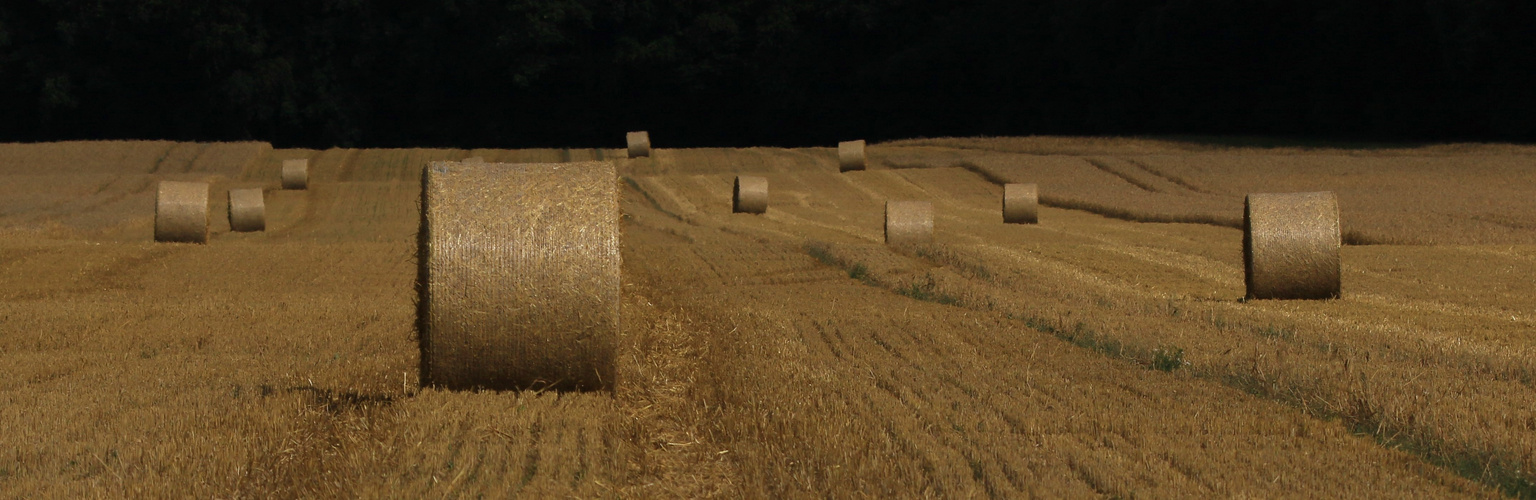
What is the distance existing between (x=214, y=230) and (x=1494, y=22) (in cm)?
2725

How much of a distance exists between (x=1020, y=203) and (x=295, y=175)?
14.8m

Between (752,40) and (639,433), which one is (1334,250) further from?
(752,40)

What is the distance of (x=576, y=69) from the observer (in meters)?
52.2

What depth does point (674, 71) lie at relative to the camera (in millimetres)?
51875

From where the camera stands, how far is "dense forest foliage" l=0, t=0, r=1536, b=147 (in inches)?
1722

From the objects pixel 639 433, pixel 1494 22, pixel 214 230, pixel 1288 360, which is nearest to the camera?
pixel 639 433

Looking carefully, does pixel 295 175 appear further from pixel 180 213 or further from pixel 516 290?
pixel 516 290

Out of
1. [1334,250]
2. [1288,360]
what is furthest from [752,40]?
[1288,360]

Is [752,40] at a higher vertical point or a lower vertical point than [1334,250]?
higher

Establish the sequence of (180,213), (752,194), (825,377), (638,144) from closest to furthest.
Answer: (825,377), (180,213), (752,194), (638,144)

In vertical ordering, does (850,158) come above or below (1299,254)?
above

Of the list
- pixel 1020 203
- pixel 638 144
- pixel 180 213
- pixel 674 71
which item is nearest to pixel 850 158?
pixel 638 144

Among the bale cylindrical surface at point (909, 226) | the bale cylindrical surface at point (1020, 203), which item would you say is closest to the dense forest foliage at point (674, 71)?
the bale cylindrical surface at point (1020, 203)

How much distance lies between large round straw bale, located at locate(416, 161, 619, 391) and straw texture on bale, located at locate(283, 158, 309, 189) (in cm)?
2328
